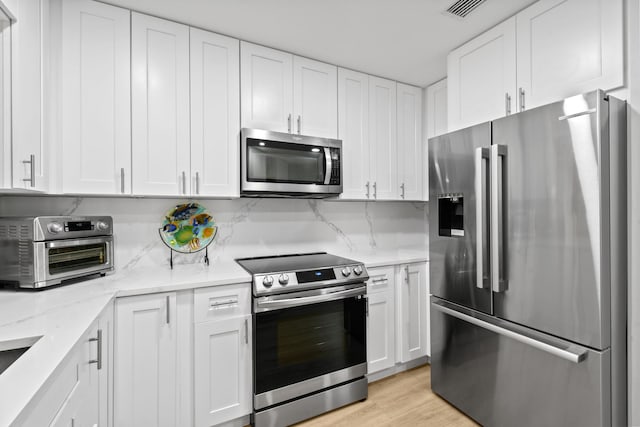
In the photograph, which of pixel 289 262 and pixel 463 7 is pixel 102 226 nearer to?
pixel 289 262

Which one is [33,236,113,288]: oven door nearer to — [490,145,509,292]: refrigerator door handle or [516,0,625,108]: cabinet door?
[490,145,509,292]: refrigerator door handle

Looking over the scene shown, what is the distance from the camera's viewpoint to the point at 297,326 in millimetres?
1963

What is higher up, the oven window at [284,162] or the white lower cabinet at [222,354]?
the oven window at [284,162]

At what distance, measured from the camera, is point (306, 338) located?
199cm

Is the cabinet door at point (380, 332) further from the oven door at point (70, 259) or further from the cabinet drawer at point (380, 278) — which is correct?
the oven door at point (70, 259)

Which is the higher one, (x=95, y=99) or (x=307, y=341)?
(x=95, y=99)

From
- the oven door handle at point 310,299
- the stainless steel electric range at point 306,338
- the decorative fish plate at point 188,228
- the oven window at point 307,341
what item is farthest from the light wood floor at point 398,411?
the decorative fish plate at point 188,228

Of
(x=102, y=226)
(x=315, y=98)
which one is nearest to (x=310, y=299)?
(x=102, y=226)

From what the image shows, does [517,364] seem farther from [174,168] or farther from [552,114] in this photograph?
[174,168]

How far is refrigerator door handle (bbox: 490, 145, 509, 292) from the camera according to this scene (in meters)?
1.69

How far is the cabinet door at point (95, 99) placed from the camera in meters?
1.72

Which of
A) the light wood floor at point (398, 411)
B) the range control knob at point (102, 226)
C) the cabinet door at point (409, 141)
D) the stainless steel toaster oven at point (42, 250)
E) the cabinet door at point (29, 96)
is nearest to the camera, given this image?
the cabinet door at point (29, 96)

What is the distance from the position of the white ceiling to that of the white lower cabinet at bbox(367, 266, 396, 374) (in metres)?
1.62

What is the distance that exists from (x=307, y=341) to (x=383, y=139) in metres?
1.76
